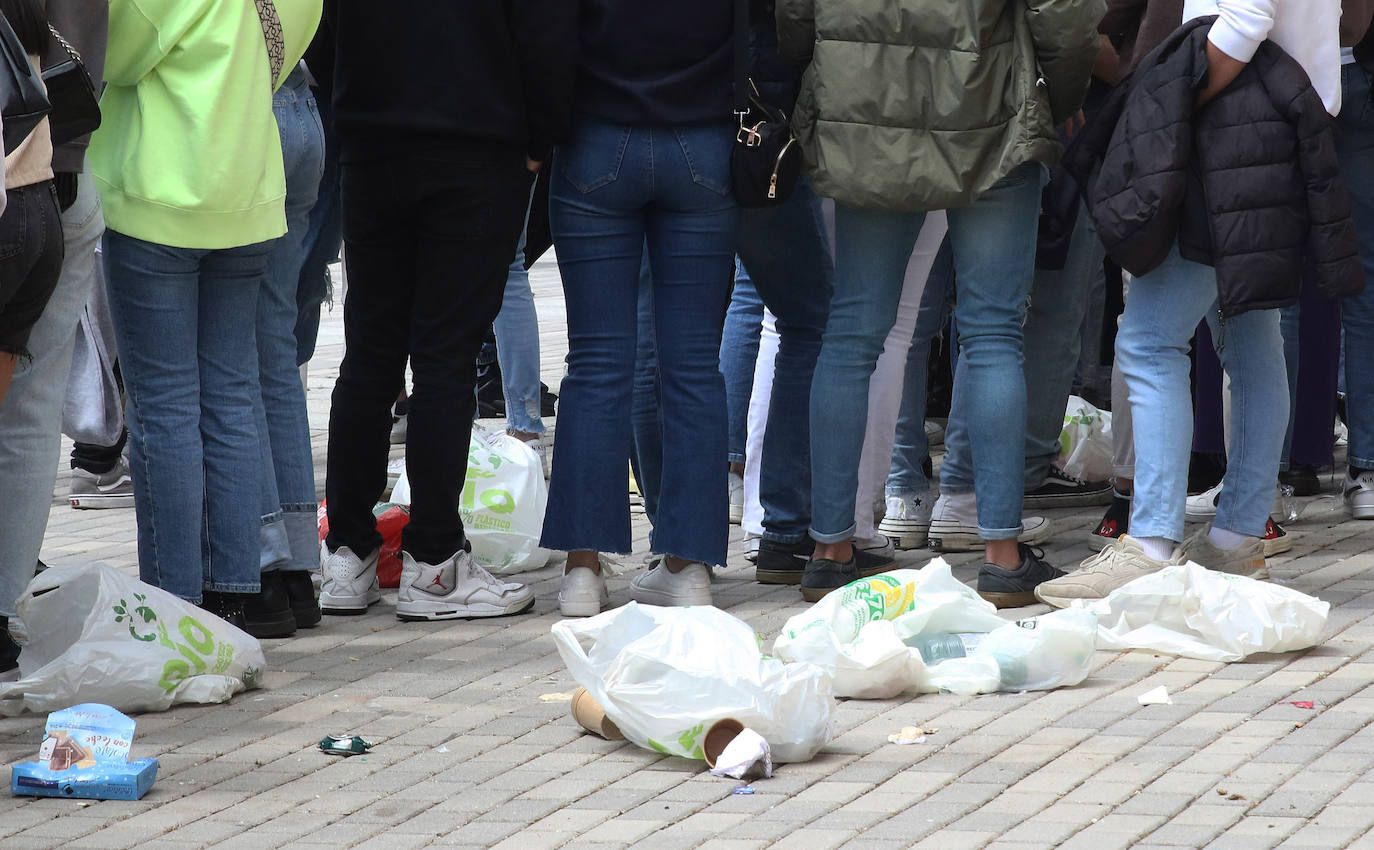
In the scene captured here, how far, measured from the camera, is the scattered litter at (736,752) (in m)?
3.60

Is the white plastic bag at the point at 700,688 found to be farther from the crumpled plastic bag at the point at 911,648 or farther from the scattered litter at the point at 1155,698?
the scattered litter at the point at 1155,698

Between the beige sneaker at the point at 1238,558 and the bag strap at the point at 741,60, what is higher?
the bag strap at the point at 741,60

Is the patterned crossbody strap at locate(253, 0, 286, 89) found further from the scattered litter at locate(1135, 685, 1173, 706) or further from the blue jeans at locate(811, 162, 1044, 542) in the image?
the scattered litter at locate(1135, 685, 1173, 706)

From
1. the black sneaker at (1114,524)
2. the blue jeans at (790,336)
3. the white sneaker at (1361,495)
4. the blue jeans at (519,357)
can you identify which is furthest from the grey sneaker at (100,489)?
the white sneaker at (1361,495)

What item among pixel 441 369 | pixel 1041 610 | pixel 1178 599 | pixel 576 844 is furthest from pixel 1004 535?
pixel 576 844

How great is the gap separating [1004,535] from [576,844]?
2218 mm

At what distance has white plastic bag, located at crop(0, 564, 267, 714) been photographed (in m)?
4.13

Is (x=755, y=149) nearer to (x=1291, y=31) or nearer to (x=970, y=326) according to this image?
(x=970, y=326)

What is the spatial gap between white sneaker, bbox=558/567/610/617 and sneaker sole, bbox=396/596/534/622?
17 cm

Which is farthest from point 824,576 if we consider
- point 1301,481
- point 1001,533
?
point 1301,481

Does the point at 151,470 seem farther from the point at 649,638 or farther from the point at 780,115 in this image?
the point at 780,115

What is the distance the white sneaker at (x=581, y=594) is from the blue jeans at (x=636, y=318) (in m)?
0.08

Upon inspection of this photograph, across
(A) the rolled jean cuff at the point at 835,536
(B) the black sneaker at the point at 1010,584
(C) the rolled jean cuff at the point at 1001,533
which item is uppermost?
(C) the rolled jean cuff at the point at 1001,533

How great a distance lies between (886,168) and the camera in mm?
4871
